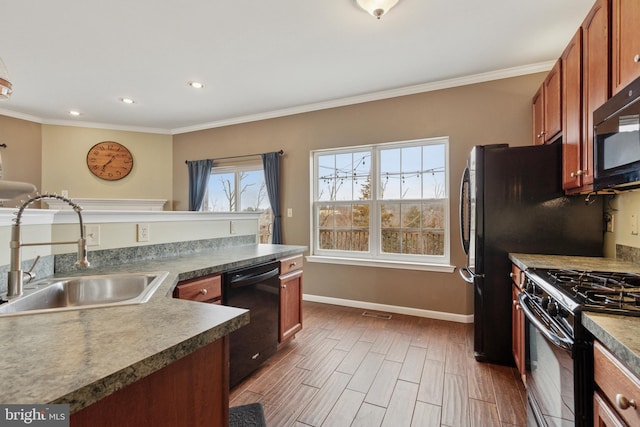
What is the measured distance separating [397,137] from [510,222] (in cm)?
168

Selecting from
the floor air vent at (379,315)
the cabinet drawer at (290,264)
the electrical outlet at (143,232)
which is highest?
the electrical outlet at (143,232)

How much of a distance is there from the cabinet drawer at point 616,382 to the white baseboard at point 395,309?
7.54 feet

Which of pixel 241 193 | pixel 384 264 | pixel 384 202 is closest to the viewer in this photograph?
pixel 384 264

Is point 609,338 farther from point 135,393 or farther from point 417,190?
point 417,190

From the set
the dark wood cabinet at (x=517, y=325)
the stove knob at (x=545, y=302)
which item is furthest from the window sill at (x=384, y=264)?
the stove knob at (x=545, y=302)

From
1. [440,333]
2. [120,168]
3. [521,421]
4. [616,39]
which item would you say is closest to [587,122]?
[616,39]

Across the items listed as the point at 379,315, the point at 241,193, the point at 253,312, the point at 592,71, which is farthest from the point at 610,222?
the point at 241,193

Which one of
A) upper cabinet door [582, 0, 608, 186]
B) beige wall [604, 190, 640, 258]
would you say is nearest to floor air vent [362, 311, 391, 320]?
beige wall [604, 190, 640, 258]

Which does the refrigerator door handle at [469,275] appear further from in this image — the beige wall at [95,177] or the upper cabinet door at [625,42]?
the beige wall at [95,177]

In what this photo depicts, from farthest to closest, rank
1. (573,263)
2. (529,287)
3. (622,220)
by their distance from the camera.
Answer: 1. (622,220)
2. (573,263)
3. (529,287)

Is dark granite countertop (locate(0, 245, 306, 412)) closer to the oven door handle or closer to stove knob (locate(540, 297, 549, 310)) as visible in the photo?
the oven door handle

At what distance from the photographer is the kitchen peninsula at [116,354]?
57cm

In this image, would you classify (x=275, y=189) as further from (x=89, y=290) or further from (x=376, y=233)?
(x=89, y=290)

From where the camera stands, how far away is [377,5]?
2000 millimetres
